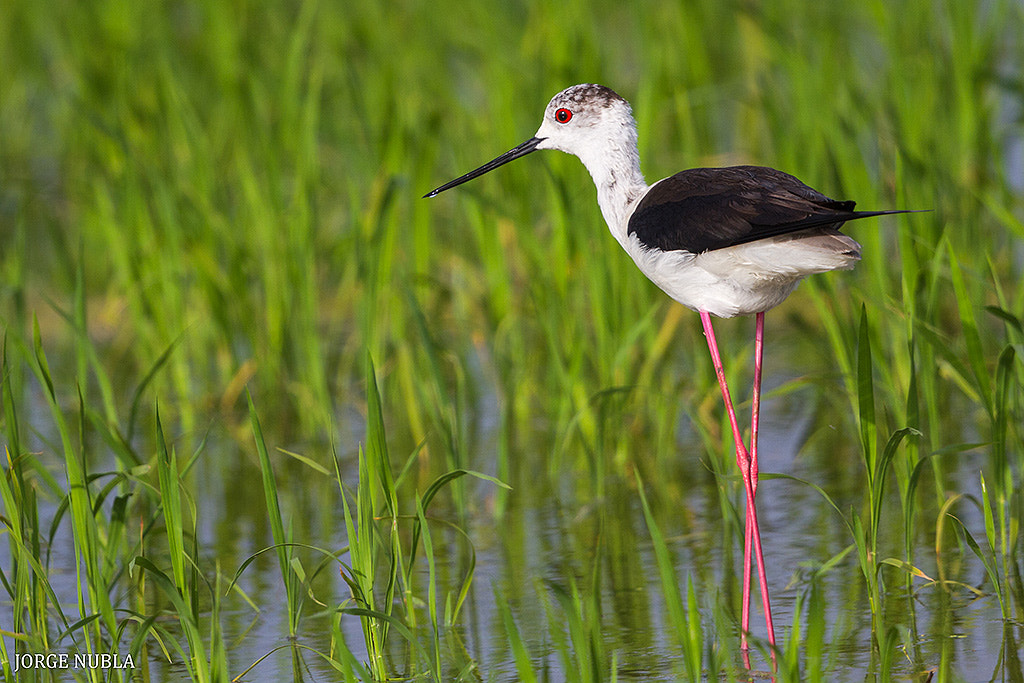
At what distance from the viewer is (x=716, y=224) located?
3.74 m

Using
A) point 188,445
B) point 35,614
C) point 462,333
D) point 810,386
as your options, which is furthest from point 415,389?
point 35,614

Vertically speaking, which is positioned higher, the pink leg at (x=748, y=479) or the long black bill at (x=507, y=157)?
the long black bill at (x=507, y=157)

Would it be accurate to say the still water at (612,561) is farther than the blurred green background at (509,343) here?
No

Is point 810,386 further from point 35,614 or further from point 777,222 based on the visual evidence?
point 35,614

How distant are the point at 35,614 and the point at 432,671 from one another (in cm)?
114

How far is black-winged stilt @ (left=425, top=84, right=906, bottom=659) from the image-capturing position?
362 centimetres

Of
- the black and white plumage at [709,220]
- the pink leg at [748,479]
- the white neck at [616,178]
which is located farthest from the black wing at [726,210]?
the pink leg at [748,479]

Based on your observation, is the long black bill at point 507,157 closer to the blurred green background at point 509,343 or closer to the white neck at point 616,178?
the white neck at point 616,178

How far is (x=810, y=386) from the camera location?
630cm

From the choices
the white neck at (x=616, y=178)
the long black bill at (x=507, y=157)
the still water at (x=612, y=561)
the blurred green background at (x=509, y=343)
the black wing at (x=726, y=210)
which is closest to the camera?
the black wing at (x=726, y=210)

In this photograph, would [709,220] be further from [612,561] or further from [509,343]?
[509,343]

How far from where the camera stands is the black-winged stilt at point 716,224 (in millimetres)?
3619

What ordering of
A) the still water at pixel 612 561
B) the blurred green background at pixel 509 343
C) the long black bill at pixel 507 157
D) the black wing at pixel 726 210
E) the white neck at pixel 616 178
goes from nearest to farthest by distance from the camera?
the black wing at pixel 726 210
the still water at pixel 612 561
the blurred green background at pixel 509 343
the white neck at pixel 616 178
the long black bill at pixel 507 157

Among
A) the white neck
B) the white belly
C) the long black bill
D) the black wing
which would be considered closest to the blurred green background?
the white belly
